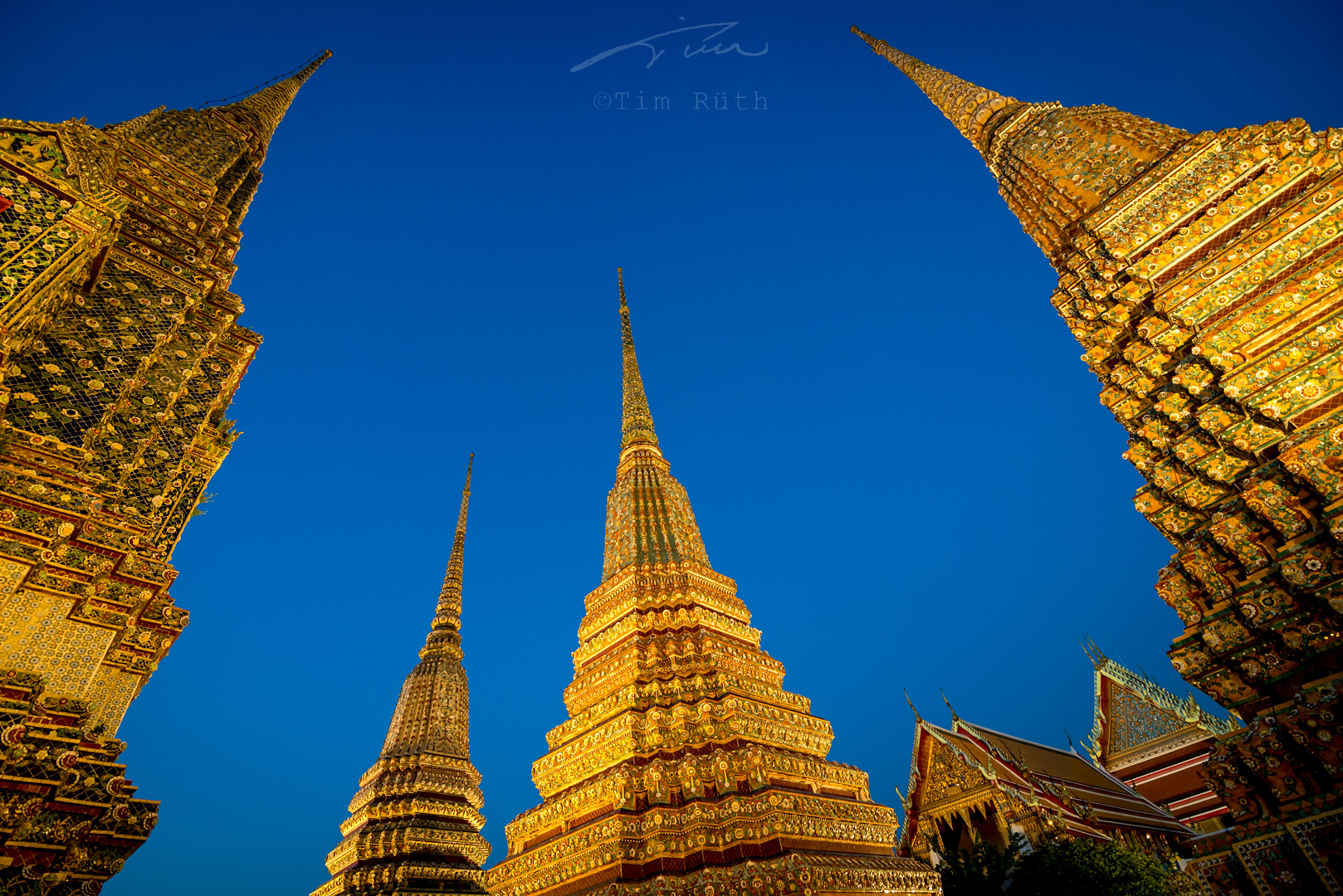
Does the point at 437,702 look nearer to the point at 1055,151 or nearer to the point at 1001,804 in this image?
the point at 1001,804

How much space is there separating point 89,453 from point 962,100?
1277 cm

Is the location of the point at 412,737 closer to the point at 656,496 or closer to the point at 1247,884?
the point at 656,496

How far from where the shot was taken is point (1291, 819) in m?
4.54

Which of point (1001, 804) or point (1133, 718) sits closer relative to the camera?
point (1001, 804)

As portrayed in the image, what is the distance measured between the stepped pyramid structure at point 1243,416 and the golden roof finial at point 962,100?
2.65 metres

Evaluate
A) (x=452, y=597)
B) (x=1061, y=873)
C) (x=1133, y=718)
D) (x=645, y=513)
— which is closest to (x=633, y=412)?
(x=645, y=513)

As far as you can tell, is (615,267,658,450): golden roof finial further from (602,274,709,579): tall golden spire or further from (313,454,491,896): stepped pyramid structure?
(313,454,491,896): stepped pyramid structure

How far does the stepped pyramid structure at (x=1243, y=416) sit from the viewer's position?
473 cm

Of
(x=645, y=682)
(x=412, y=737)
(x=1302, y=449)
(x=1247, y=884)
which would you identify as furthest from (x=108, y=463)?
(x=412, y=737)

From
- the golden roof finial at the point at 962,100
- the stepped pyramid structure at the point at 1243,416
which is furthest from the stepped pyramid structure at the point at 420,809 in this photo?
the golden roof finial at the point at 962,100

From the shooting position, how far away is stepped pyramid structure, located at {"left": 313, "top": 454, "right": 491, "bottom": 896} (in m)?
14.3

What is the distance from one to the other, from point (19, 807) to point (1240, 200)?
36.3ft

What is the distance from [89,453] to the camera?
5.71 meters

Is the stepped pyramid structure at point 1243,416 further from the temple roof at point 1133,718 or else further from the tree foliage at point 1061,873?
the temple roof at point 1133,718
